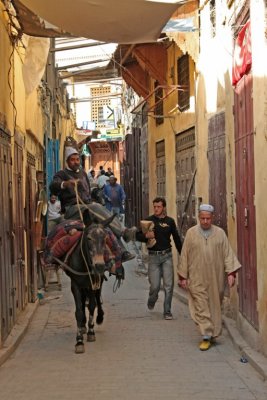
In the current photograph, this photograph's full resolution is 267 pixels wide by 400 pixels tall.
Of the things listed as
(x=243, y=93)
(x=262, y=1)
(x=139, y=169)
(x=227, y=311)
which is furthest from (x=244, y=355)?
(x=139, y=169)

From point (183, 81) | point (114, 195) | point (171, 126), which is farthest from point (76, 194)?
point (114, 195)

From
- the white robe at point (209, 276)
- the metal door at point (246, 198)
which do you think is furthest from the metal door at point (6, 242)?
the metal door at point (246, 198)

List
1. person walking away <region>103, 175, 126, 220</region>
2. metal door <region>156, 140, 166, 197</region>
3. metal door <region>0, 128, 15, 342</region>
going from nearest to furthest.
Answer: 1. metal door <region>0, 128, 15, 342</region>
2. metal door <region>156, 140, 166, 197</region>
3. person walking away <region>103, 175, 126, 220</region>

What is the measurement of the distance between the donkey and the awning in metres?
2.11

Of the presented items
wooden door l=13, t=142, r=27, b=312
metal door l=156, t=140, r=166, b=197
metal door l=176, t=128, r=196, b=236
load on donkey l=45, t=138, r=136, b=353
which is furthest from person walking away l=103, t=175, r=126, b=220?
load on donkey l=45, t=138, r=136, b=353

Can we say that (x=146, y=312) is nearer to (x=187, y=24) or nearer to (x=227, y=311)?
(x=227, y=311)

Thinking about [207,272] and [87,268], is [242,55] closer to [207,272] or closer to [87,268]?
[207,272]

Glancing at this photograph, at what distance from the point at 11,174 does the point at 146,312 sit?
333 centimetres

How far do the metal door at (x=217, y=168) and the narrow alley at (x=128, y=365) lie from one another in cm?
163

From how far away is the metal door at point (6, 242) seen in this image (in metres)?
7.37

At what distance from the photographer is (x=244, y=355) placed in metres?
6.95

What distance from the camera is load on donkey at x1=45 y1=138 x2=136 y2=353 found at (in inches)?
298

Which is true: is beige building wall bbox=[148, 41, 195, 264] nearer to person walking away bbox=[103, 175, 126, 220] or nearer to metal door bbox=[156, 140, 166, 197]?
metal door bbox=[156, 140, 166, 197]

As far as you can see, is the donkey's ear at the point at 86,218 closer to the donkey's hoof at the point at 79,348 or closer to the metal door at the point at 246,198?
the donkey's hoof at the point at 79,348
